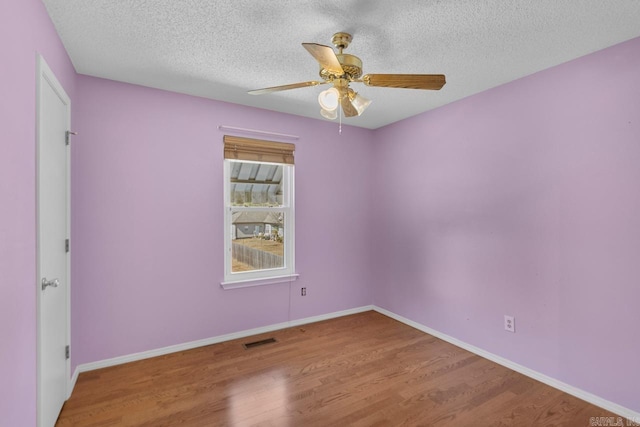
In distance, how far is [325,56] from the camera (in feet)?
5.20

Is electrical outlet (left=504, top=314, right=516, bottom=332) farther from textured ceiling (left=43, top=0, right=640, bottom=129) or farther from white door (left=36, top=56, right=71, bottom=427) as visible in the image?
white door (left=36, top=56, right=71, bottom=427)

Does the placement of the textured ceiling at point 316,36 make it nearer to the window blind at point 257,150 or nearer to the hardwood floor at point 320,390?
the window blind at point 257,150

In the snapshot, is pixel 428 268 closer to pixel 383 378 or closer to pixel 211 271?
pixel 383 378

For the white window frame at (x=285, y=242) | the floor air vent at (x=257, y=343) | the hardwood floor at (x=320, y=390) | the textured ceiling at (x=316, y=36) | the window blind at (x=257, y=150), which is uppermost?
the textured ceiling at (x=316, y=36)

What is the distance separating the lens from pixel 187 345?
3.01m

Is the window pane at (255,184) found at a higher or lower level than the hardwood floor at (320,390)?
higher

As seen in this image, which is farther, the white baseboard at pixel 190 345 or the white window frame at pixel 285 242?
the white window frame at pixel 285 242

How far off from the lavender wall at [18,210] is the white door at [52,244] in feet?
0.23

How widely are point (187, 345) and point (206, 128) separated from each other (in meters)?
2.16

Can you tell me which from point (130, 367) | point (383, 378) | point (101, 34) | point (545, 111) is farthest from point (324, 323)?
point (101, 34)

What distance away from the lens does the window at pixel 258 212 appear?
10.8ft

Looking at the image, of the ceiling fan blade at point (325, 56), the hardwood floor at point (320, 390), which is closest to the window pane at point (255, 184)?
the hardwood floor at point (320, 390)

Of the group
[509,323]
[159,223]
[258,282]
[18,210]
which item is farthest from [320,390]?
[18,210]

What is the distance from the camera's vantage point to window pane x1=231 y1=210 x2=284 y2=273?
3.39 metres
